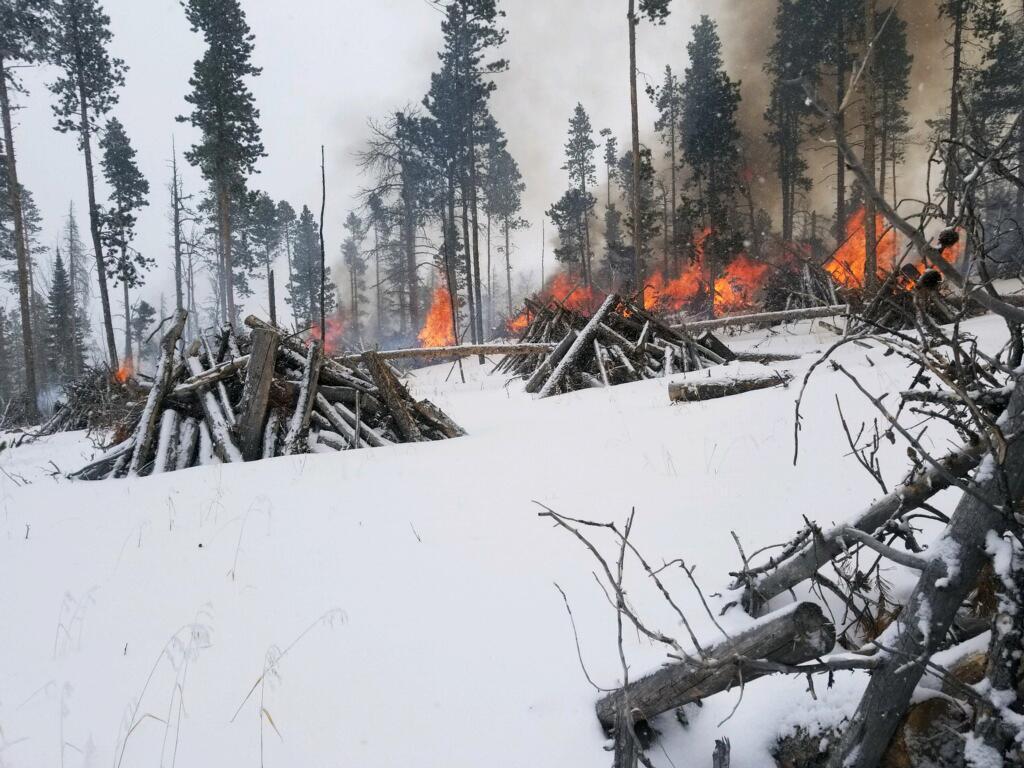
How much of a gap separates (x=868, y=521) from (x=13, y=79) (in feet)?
93.8

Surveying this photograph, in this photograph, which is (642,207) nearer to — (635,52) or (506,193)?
(635,52)

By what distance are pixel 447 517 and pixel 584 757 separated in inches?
69.4

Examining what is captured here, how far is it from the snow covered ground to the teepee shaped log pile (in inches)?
191

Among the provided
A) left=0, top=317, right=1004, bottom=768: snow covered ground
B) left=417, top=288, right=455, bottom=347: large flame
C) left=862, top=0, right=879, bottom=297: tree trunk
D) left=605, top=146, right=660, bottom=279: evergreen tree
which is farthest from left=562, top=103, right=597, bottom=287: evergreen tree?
left=0, top=317, right=1004, bottom=768: snow covered ground

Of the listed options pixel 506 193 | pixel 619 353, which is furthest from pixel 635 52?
pixel 506 193

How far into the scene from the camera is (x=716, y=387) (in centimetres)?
607

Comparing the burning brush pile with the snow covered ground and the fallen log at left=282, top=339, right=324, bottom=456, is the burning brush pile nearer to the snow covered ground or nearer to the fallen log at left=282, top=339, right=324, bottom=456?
the fallen log at left=282, top=339, right=324, bottom=456

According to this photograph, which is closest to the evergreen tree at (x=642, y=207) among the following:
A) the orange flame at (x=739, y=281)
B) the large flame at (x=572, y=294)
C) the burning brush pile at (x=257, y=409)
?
the large flame at (x=572, y=294)

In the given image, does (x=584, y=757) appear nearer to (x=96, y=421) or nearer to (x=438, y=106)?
(x=96, y=421)

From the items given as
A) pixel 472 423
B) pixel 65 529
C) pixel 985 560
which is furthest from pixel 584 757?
pixel 472 423

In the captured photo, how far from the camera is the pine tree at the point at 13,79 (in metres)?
17.7

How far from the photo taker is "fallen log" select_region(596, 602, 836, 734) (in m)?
1.39

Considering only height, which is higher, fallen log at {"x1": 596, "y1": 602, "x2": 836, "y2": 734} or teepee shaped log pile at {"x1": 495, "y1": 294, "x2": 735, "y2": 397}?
teepee shaped log pile at {"x1": 495, "y1": 294, "x2": 735, "y2": 397}

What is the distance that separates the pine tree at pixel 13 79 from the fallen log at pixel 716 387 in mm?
21478
